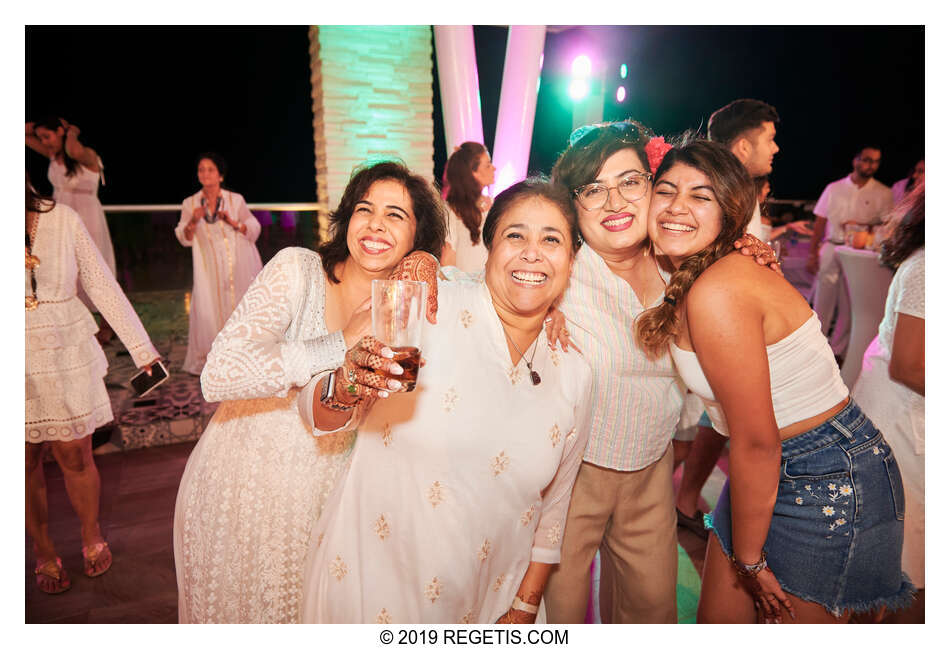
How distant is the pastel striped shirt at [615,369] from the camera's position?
162cm

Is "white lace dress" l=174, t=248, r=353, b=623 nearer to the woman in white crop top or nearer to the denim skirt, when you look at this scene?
the woman in white crop top

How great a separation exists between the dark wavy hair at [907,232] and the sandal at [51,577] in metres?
3.54

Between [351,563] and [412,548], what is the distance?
0.17 m

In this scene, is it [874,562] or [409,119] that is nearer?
[874,562]

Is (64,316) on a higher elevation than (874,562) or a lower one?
higher

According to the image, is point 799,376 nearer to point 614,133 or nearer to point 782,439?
point 782,439

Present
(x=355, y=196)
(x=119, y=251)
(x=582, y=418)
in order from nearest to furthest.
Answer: (x=582, y=418) < (x=355, y=196) < (x=119, y=251)

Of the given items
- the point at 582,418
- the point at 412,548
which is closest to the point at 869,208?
the point at 582,418

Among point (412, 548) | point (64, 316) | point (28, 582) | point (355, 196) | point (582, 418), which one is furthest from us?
point (28, 582)

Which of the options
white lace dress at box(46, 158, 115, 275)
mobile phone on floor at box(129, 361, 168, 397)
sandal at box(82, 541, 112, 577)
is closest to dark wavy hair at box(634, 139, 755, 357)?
mobile phone on floor at box(129, 361, 168, 397)

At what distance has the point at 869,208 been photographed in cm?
504

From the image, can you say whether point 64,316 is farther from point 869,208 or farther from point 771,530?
point 869,208

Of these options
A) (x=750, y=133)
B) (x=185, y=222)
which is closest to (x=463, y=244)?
(x=750, y=133)
